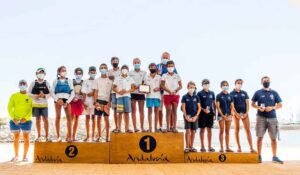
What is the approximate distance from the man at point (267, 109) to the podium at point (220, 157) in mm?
329

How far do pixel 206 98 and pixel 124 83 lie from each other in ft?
6.60

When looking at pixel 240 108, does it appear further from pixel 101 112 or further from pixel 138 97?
pixel 101 112

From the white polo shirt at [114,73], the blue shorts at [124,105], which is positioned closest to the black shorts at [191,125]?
the blue shorts at [124,105]

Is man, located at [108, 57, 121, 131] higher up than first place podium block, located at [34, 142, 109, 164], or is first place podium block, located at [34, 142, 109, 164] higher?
man, located at [108, 57, 121, 131]

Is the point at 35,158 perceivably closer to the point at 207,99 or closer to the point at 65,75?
the point at 65,75

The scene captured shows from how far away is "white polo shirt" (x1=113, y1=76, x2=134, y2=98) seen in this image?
339 inches

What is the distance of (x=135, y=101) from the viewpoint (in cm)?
891

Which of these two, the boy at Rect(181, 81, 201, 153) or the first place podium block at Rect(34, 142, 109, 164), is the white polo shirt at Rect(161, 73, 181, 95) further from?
the first place podium block at Rect(34, 142, 109, 164)

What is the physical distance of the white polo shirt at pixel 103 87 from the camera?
29.1 feet

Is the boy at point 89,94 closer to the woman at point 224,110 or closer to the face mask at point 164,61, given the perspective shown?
the face mask at point 164,61

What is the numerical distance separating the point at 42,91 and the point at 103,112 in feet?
5.01

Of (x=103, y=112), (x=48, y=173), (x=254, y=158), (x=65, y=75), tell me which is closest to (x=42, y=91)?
(x=65, y=75)

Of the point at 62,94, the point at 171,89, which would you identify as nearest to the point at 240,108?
the point at 171,89

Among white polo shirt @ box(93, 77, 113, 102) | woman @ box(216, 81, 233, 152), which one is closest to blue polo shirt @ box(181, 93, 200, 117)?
woman @ box(216, 81, 233, 152)
